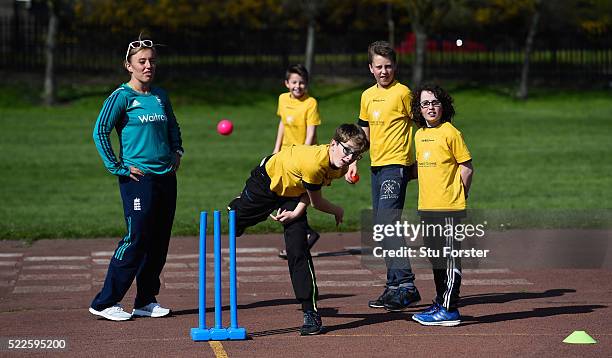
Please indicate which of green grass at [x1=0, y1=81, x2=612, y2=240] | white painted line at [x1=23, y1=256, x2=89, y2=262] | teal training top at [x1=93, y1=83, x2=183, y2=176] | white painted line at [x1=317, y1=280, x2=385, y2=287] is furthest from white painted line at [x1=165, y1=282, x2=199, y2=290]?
green grass at [x1=0, y1=81, x2=612, y2=240]

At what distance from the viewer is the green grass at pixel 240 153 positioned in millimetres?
17906

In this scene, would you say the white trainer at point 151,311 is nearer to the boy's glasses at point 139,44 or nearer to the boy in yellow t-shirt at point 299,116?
the boy's glasses at point 139,44

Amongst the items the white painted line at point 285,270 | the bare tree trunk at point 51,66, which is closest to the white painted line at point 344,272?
the white painted line at point 285,270

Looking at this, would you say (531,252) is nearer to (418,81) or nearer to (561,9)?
(418,81)

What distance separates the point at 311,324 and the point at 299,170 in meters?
1.15

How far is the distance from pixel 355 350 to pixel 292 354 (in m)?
0.46

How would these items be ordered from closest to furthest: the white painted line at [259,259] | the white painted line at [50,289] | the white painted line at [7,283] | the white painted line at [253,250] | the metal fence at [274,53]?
the white painted line at [50,289]
the white painted line at [7,283]
the white painted line at [259,259]
the white painted line at [253,250]
the metal fence at [274,53]

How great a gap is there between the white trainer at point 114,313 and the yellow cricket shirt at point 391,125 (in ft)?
Answer: 8.00

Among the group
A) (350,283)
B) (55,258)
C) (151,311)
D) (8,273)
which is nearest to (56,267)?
(8,273)

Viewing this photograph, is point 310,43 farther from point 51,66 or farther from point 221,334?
point 221,334

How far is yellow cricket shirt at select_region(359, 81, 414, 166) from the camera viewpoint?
33.7 ft

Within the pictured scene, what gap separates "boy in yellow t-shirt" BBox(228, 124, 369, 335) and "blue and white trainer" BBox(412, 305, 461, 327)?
885 mm

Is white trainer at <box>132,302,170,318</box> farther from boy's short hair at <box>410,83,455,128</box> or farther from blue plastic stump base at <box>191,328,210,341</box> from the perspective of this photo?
boy's short hair at <box>410,83,455,128</box>

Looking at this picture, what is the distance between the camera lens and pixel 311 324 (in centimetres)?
916
